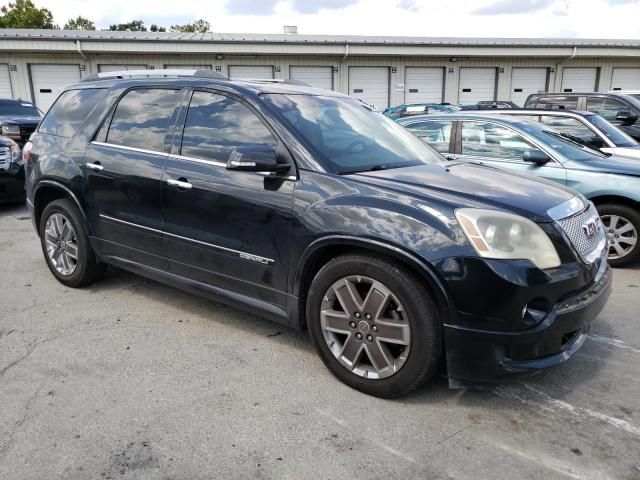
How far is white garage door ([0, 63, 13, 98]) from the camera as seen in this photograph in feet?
73.4

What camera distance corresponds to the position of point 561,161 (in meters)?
5.72

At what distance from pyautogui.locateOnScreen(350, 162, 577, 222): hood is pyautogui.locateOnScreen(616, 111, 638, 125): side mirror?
24.6 feet

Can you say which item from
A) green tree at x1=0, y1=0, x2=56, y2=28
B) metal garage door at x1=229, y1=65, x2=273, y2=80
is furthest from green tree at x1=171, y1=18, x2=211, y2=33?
metal garage door at x1=229, y1=65, x2=273, y2=80

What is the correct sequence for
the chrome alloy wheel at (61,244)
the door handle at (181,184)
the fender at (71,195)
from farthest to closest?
the chrome alloy wheel at (61,244), the fender at (71,195), the door handle at (181,184)

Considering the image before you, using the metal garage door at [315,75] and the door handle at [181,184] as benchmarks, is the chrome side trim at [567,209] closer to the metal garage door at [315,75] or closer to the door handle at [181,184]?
the door handle at [181,184]

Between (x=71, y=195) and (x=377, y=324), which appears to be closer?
(x=377, y=324)

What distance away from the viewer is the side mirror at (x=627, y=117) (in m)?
9.62

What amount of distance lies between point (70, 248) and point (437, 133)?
175 inches

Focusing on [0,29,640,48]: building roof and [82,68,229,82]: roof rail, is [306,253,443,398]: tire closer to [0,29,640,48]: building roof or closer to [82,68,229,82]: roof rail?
[82,68,229,82]: roof rail

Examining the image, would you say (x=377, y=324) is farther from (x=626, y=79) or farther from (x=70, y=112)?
(x=626, y=79)

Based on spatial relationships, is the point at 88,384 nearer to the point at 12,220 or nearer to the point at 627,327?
the point at 627,327

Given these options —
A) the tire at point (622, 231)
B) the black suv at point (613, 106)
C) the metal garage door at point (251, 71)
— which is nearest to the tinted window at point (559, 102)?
the black suv at point (613, 106)

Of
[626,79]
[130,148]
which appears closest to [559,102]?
[130,148]

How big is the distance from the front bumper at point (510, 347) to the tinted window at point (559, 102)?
8.36m
